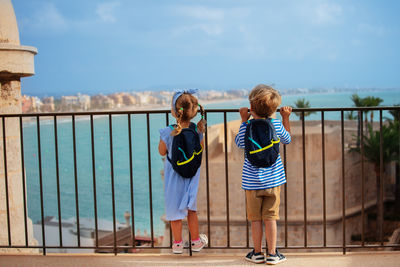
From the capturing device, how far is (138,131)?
12688 cm

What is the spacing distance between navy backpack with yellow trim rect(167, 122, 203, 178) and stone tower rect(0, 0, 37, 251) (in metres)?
2.95

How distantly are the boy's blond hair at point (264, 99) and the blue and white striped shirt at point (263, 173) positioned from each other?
10 centimetres

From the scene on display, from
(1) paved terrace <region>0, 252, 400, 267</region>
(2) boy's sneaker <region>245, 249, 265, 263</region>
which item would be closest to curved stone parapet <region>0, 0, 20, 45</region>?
(1) paved terrace <region>0, 252, 400, 267</region>

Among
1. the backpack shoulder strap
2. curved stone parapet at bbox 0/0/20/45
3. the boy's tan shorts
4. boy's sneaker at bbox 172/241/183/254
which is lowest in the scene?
boy's sneaker at bbox 172/241/183/254

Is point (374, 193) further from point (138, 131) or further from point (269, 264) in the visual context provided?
point (138, 131)

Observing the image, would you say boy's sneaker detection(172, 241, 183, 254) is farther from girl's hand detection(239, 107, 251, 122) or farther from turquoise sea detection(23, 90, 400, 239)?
turquoise sea detection(23, 90, 400, 239)

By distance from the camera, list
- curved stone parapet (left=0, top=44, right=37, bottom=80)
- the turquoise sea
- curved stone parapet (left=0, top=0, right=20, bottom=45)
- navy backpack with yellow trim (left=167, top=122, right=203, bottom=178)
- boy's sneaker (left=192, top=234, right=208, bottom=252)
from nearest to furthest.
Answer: navy backpack with yellow trim (left=167, top=122, right=203, bottom=178) < boy's sneaker (left=192, top=234, right=208, bottom=252) < curved stone parapet (left=0, top=44, right=37, bottom=80) < curved stone parapet (left=0, top=0, right=20, bottom=45) < the turquoise sea

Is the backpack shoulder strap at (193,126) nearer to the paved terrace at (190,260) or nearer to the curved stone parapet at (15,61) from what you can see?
the paved terrace at (190,260)

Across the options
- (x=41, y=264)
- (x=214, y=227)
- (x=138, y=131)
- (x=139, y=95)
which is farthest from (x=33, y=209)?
(x=41, y=264)

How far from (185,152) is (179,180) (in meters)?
0.22

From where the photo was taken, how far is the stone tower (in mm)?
5188

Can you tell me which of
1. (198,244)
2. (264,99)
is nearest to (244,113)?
(264,99)

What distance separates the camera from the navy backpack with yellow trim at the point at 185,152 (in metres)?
2.94

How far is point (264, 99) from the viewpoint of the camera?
2830 mm
